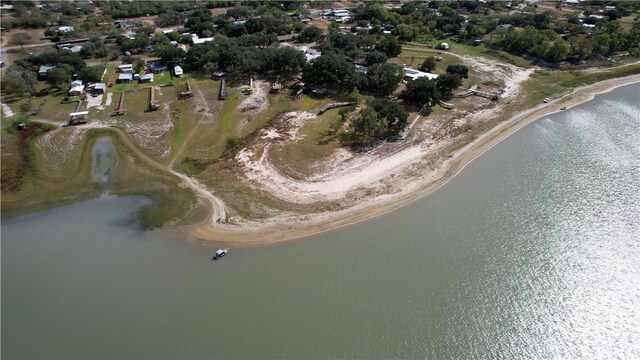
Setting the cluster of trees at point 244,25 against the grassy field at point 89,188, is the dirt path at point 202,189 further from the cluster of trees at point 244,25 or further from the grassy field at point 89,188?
the cluster of trees at point 244,25

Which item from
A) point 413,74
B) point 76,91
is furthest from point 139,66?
point 413,74

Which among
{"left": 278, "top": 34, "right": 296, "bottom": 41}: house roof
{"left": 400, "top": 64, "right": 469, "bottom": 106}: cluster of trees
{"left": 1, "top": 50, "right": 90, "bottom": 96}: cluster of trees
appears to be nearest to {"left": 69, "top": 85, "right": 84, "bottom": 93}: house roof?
{"left": 1, "top": 50, "right": 90, "bottom": 96}: cluster of trees

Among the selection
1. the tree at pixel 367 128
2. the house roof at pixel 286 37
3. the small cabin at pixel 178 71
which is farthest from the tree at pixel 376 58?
the small cabin at pixel 178 71

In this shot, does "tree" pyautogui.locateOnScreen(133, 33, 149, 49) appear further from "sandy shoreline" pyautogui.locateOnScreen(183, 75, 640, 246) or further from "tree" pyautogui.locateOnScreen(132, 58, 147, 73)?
"sandy shoreline" pyautogui.locateOnScreen(183, 75, 640, 246)

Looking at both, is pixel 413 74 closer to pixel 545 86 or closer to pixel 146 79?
pixel 545 86

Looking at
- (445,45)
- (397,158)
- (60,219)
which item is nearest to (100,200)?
(60,219)
